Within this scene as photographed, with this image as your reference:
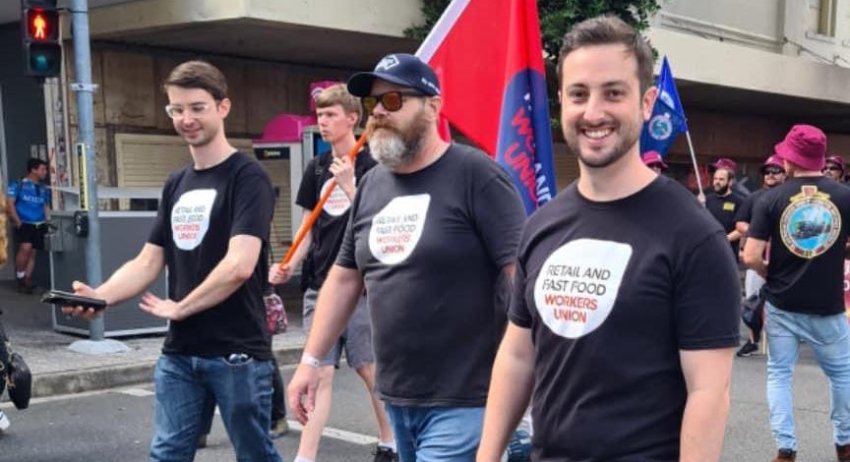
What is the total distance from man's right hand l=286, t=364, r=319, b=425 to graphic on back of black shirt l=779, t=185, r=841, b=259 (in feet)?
11.4

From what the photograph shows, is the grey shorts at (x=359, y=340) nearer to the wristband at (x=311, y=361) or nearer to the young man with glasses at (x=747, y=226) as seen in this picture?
the wristband at (x=311, y=361)

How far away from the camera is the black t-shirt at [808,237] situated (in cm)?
586

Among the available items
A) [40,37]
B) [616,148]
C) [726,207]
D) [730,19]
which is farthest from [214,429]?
[730,19]

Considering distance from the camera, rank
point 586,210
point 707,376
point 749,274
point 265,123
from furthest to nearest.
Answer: point 265,123 → point 749,274 → point 586,210 → point 707,376

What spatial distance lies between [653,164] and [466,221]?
6.17 metres

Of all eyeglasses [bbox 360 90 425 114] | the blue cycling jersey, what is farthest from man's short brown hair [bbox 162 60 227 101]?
the blue cycling jersey

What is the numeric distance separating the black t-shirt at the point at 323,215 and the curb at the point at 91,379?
3.06 metres

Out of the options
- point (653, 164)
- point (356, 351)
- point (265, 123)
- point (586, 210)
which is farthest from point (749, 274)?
point (586, 210)

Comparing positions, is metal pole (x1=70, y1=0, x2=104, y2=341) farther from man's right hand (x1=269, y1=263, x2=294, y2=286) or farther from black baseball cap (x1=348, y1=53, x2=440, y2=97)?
black baseball cap (x1=348, y1=53, x2=440, y2=97)

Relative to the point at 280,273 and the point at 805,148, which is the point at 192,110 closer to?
the point at 280,273

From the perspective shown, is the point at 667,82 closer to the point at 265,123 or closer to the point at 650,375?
the point at 265,123

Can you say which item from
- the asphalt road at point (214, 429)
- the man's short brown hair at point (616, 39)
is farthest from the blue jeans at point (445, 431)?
the asphalt road at point (214, 429)

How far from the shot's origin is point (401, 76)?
333cm

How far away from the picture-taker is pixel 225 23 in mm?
11578
